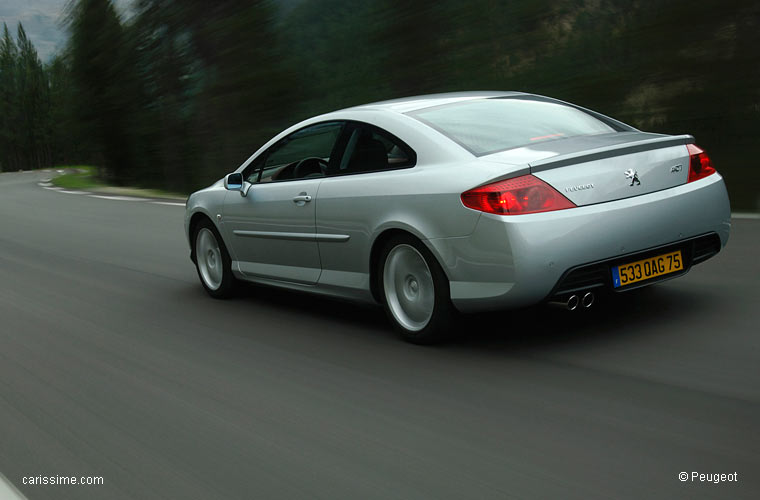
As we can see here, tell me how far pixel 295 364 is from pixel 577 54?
10.8 meters

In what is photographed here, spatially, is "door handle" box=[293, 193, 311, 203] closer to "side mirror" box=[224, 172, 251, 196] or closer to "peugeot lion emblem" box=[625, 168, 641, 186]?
"side mirror" box=[224, 172, 251, 196]

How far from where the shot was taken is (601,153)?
4.53 m

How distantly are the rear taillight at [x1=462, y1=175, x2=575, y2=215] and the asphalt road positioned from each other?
804 millimetres

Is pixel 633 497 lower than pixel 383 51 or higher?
lower

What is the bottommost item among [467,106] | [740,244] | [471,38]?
[740,244]

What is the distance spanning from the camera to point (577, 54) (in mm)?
14250

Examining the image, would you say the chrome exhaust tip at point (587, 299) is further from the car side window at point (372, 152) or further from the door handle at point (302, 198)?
the door handle at point (302, 198)

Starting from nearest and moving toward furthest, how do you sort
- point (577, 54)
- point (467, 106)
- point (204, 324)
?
1. point (467, 106)
2. point (204, 324)
3. point (577, 54)

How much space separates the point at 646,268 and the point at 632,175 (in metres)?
0.51

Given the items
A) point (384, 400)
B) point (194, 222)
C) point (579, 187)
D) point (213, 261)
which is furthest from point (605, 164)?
point (194, 222)

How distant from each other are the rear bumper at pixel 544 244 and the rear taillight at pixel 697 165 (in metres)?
0.21

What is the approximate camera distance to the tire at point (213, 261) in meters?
6.90

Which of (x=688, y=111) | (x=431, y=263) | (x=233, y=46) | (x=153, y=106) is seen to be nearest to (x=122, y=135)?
(x=153, y=106)

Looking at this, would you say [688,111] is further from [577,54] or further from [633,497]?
[633,497]
